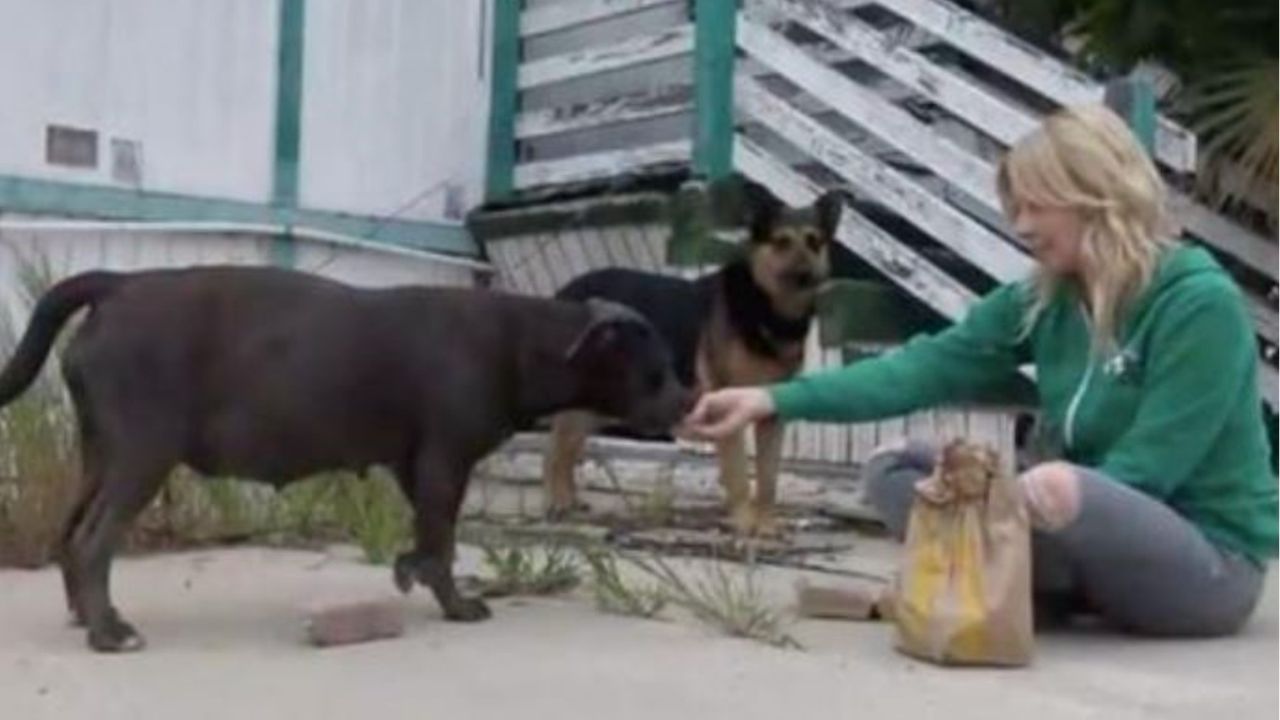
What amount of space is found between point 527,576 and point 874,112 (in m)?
3.19

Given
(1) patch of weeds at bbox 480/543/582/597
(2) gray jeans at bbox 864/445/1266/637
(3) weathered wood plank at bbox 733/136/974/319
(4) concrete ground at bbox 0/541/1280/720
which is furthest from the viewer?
(3) weathered wood plank at bbox 733/136/974/319

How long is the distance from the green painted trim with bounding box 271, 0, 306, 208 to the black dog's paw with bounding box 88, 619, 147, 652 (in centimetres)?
420

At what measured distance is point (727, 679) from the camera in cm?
360

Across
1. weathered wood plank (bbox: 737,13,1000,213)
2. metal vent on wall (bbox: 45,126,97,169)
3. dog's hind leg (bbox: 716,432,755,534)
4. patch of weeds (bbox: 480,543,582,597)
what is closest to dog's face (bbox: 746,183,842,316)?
weathered wood plank (bbox: 737,13,1000,213)

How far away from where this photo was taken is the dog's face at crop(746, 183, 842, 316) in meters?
7.02

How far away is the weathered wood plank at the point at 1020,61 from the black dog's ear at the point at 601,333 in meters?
2.61

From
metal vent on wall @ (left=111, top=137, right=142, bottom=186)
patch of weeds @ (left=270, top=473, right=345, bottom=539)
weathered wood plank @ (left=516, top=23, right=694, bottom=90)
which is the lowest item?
patch of weeds @ (left=270, top=473, right=345, bottom=539)

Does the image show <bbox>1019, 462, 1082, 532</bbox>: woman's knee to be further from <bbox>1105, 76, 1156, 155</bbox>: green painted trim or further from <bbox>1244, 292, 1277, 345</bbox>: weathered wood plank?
<bbox>1244, 292, 1277, 345</bbox>: weathered wood plank

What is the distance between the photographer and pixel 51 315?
411 cm

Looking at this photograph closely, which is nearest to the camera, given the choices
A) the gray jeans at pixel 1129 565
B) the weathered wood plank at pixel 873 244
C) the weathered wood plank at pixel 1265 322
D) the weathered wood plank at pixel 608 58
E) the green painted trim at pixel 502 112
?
the gray jeans at pixel 1129 565

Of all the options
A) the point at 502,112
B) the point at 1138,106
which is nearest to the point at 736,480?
the point at 1138,106

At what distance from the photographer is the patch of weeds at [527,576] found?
4590 mm

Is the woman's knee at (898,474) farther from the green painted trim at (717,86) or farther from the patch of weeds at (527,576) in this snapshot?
the green painted trim at (717,86)

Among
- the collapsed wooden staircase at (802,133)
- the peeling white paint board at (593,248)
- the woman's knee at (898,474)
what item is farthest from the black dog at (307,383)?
the peeling white paint board at (593,248)
